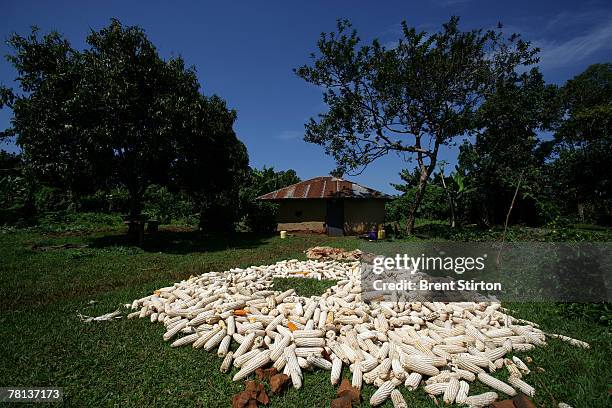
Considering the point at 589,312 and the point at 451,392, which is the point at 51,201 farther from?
the point at 589,312

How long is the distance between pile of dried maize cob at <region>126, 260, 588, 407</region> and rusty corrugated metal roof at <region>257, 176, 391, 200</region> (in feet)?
48.9

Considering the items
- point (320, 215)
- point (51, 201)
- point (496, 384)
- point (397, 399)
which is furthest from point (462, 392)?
point (51, 201)

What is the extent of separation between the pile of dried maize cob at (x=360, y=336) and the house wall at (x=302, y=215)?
50.2ft

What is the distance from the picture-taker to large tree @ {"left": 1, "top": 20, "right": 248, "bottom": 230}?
39.1 feet

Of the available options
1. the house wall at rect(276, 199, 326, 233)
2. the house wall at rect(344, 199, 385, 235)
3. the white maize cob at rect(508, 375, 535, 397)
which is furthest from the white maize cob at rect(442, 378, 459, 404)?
the house wall at rect(276, 199, 326, 233)

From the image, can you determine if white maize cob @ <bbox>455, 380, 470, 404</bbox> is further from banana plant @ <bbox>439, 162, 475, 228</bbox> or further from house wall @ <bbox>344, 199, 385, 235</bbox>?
banana plant @ <bbox>439, 162, 475, 228</bbox>

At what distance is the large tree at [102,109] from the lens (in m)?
11.9

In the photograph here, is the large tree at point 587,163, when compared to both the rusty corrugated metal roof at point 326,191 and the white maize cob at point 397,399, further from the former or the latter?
the white maize cob at point 397,399

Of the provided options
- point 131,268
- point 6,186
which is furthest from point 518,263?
point 6,186

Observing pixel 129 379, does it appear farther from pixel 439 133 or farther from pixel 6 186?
pixel 6 186

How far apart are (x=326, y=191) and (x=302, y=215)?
2.35 metres

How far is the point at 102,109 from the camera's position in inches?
471

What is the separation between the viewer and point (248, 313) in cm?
463

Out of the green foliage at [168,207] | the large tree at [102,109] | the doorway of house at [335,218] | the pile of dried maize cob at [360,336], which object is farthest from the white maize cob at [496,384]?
the green foliage at [168,207]
